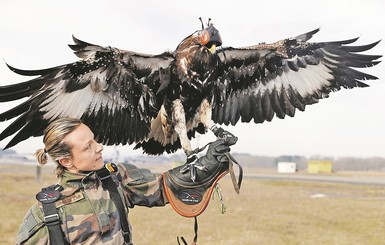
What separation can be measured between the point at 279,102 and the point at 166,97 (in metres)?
1.25

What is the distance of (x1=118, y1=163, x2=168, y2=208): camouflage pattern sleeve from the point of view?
3.43 meters

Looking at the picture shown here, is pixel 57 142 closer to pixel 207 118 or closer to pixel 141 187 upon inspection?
pixel 141 187

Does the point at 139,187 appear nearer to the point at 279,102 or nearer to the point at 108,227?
the point at 108,227

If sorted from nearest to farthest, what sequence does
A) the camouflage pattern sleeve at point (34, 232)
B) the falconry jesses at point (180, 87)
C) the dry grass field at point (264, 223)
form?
the camouflage pattern sleeve at point (34, 232), the falconry jesses at point (180, 87), the dry grass field at point (264, 223)

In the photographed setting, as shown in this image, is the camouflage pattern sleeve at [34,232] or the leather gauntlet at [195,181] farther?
the leather gauntlet at [195,181]

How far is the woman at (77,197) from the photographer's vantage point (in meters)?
2.92

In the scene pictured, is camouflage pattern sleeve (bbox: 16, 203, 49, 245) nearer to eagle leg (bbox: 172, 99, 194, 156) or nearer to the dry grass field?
eagle leg (bbox: 172, 99, 194, 156)

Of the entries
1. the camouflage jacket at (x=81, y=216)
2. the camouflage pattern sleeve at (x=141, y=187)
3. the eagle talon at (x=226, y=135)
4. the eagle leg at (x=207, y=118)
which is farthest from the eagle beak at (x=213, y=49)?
the camouflage jacket at (x=81, y=216)

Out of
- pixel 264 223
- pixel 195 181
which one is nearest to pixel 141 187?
pixel 195 181

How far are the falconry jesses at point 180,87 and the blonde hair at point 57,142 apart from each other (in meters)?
0.41

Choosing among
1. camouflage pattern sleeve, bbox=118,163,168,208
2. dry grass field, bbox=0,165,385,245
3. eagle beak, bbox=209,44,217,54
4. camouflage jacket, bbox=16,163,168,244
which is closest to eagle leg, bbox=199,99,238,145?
eagle beak, bbox=209,44,217,54

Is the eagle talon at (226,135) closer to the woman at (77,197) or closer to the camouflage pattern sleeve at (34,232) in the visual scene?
the woman at (77,197)

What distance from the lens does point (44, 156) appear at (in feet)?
10.1

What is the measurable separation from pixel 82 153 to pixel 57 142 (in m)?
0.18
